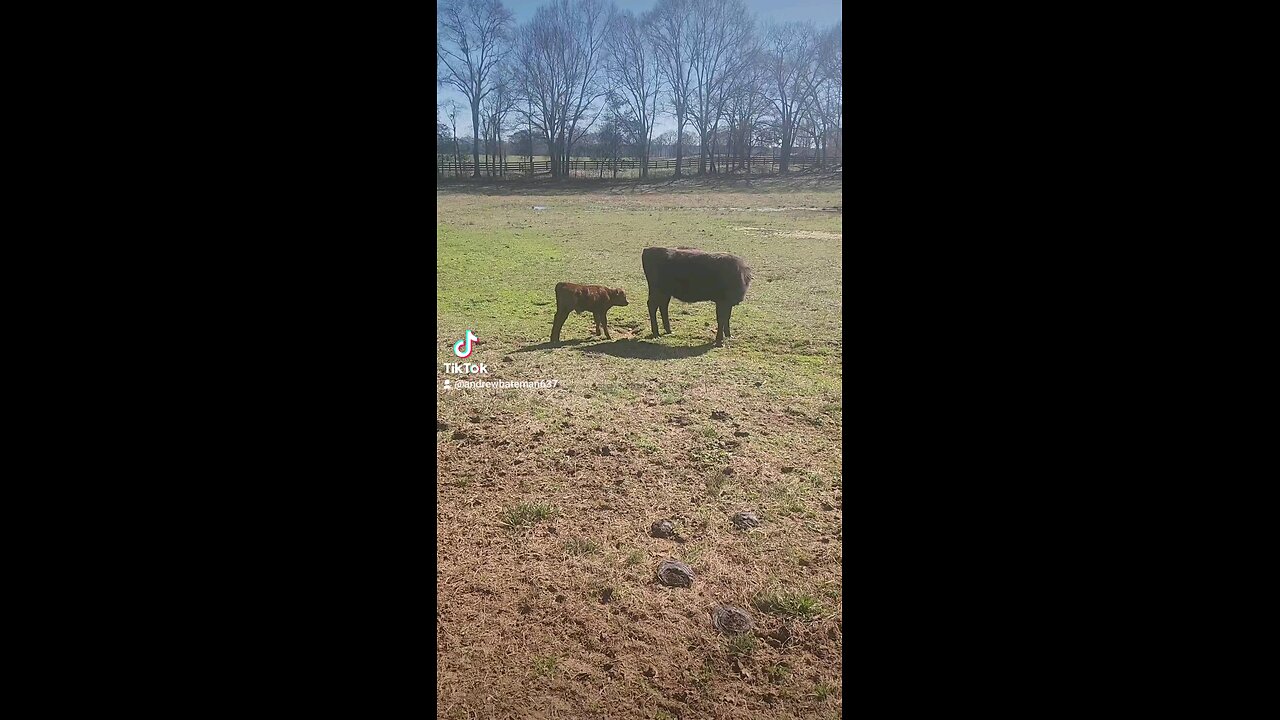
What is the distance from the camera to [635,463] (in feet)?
8.30

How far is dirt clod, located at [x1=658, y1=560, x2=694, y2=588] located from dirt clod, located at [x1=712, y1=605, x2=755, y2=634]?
0.16m

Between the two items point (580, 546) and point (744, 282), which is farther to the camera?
point (744, 282)

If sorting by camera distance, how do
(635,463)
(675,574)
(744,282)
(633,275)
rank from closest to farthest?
1. (675,574)
2. (635,463)
3. (744,282)
4. (633,275)

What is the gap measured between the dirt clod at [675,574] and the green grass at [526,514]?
1.54ft

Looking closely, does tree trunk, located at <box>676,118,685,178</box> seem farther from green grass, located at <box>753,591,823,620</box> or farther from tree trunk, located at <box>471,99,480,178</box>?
green grass, located at <box>753,591,823,620</box>

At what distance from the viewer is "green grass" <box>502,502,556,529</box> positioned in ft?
7.20

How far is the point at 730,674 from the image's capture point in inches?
59.0

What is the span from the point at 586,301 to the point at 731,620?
1.78 m

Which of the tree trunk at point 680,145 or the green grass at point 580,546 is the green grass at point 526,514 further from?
the tree trunk at point 680,145

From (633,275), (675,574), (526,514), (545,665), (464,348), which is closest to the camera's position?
(545,665)

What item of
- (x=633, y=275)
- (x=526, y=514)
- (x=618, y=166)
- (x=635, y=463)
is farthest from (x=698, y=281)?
(x=526, y=514)

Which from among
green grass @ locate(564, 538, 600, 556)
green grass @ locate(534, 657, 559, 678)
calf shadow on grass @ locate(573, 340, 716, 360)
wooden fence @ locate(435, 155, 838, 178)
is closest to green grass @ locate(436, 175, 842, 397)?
calf shadow on grass @ locate(573, 340, 716, 360)

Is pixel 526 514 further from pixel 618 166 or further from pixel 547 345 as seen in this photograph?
pixel 618 166
